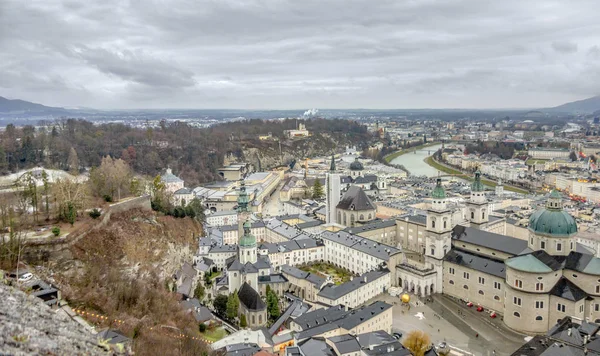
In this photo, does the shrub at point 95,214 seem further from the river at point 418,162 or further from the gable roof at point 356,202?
the river at point 418,162

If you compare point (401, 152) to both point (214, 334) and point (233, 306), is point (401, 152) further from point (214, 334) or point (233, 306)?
point (214, 334)

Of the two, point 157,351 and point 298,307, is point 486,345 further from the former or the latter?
point 157,351

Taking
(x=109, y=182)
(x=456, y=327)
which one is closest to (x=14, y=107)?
(x=109, y=182)

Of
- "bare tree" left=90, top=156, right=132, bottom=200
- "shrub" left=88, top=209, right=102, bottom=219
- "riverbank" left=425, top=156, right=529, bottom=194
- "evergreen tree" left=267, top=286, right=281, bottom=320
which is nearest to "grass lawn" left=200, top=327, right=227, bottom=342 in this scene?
"evergreen tree" left=267, top=286, right=281, bottom=320

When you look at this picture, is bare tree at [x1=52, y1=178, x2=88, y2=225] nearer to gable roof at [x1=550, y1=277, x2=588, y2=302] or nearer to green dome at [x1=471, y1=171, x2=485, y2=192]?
gable roof at [x1=550, y1=277, x2=588, y2=302]

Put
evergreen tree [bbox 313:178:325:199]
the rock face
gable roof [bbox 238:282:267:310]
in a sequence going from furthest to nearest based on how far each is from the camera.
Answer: evergreen tree [bbox 313:178:325:199], gable roof [bbox 238:282:267:310], the rock face

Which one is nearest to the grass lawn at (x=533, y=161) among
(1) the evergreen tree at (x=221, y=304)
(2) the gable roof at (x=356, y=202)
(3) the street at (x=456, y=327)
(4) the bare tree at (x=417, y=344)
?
(2) the gable roof at (x=356, y=202)
